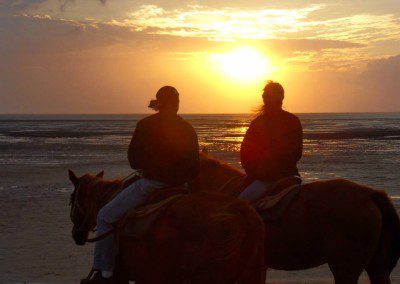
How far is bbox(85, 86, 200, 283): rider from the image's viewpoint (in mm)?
5965

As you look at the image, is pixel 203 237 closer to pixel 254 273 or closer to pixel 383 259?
pixel 254 273

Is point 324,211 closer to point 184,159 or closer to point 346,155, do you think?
point 184,159

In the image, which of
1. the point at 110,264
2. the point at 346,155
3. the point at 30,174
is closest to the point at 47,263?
the point at 110,264

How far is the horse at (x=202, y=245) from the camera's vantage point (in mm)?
5273

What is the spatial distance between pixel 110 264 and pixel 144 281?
45 cm

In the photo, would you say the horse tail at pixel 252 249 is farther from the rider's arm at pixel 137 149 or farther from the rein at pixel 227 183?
the rein at pixel 227 183

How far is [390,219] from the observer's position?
6.65 meters

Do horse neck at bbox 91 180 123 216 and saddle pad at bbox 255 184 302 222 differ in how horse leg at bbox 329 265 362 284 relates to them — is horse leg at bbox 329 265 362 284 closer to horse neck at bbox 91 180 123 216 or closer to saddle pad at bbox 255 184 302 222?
saddle pad at bbox 255 184 302 222

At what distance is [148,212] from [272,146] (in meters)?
2.10

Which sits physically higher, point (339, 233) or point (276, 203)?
point (276, 203)

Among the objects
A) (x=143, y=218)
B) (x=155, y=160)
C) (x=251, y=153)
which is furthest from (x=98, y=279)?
(x=251, y=153)

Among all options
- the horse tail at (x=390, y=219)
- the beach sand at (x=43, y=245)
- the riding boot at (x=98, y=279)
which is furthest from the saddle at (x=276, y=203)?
the beach sand at (x=43, y=245)

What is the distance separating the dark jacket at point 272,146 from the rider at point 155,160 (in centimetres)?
132

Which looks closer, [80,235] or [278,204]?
[278,204]
